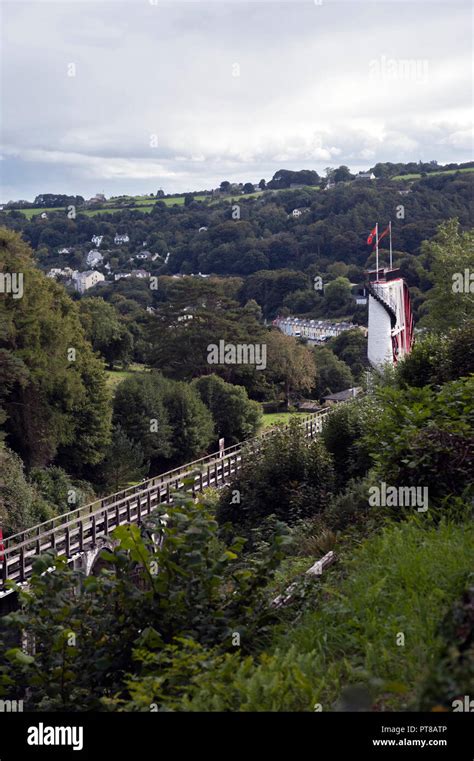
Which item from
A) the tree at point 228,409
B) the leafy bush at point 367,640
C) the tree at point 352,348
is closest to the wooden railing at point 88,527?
the leafy bush at point 367,640

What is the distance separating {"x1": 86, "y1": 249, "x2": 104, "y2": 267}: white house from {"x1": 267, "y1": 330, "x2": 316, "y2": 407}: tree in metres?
89.1

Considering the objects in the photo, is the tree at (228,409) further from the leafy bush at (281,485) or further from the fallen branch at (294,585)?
the fallen branch at (294,585)

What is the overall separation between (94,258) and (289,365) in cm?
9433

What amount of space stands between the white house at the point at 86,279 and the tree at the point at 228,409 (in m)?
76.2

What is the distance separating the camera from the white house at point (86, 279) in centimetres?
11494

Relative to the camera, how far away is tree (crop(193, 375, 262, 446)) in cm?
3903

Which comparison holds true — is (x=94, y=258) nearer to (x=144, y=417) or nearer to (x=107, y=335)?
(x=107, y=335)

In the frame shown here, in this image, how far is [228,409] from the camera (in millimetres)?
39031

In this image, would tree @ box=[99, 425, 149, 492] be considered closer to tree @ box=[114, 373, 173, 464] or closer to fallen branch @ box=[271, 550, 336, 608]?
tree @ box=[114, 373, 173, 464]

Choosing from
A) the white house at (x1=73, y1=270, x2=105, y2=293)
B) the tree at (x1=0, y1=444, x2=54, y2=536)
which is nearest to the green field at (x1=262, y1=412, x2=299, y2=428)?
the tree at (x1=0, y1=444, x2=54, y2=536)

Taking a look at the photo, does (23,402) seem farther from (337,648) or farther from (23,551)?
(337,648)

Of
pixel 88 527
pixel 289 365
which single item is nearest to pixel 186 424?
pixel 88 527

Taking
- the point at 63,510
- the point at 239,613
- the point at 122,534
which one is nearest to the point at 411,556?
the point at 239,613

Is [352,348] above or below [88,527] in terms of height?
above
